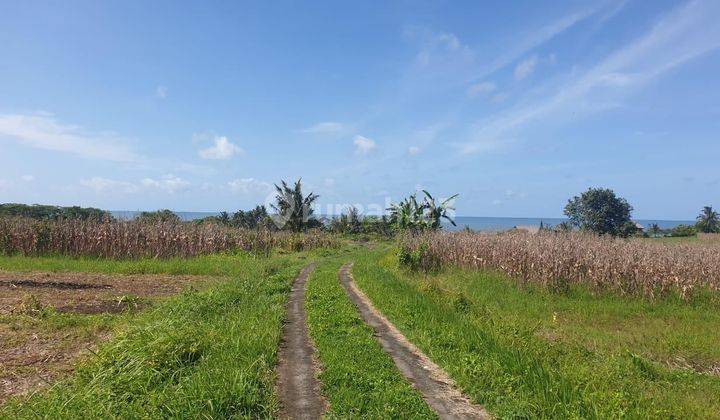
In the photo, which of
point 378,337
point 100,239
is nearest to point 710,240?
point 378,337

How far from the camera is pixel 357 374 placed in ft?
20.4

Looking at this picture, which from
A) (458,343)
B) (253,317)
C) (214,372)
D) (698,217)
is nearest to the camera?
(214,372)

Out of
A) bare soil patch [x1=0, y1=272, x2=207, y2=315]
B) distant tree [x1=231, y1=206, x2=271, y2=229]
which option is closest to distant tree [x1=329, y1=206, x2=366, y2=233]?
distant tree [x1=231, y1=206, x2=271, y2=229]

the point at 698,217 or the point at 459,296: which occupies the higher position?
the point at 698,217

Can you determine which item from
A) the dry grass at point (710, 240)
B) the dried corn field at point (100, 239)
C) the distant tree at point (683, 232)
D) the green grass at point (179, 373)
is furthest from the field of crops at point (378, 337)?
the distant tree at point (683, 232)

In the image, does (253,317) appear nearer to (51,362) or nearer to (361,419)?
(51,362)

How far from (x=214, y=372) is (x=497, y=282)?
1212 cm

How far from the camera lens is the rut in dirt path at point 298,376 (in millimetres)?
5320

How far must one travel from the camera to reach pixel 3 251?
73.9ft

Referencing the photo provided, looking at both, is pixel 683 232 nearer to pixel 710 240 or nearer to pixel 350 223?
pixel 710 240

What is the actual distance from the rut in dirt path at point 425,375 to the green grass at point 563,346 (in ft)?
0.50

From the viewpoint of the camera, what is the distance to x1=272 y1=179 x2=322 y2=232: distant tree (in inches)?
1703

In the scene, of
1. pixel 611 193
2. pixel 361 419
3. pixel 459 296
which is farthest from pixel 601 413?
pixel 611 193

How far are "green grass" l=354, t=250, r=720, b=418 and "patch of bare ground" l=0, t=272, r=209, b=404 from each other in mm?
5680
